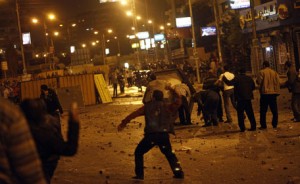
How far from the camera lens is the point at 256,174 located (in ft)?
29.9

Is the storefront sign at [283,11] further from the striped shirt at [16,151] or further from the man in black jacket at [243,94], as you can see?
the striped shirt at [16,151]

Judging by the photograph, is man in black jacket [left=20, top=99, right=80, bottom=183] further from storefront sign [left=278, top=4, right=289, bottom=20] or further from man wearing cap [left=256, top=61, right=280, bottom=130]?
storefront sign [left=278, top=4, right=289, bottom=20]

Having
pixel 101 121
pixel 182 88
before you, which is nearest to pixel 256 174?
pixel 182 88

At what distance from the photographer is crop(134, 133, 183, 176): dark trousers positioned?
8.64 m

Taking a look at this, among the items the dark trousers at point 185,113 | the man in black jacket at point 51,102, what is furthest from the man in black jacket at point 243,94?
the man in black jacket at point 51,102

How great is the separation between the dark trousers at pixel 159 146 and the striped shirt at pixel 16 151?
5.25 metres

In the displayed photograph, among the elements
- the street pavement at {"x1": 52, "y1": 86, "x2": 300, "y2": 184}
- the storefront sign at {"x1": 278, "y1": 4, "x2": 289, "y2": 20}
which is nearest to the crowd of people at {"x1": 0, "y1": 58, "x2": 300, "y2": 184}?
the street pavement at {"x1": 52, "y1": 86, "x2": 300, "y2": 184}

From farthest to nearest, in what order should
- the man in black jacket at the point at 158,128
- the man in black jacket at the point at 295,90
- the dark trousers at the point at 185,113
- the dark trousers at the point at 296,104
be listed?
the dark trousers at the point at 185,113 < the dark trousers at the point at 296,104 < the man in black jacket at the point at 295,90 < the man in black jacket at the point at 158,128

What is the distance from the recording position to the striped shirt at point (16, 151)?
11.0 ft

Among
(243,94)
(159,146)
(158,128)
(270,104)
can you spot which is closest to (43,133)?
(158,128)

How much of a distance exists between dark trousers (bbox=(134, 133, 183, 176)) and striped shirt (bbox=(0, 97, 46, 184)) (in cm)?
525

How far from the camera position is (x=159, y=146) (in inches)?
349

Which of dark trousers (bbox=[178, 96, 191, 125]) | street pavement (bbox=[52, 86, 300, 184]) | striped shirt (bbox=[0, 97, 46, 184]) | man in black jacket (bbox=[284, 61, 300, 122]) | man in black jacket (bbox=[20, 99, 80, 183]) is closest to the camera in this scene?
striped shirt (bbox=[0, 97, 46, 184])

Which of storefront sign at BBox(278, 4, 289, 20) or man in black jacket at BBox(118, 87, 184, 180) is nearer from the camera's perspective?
man in black jacket at BBox(118, 87, 184, 180)
